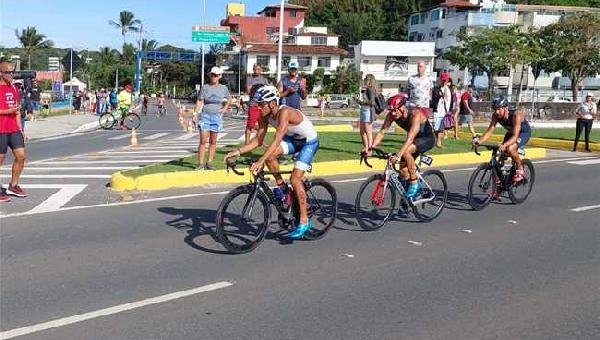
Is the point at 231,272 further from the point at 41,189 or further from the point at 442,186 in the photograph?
the point at 41,189

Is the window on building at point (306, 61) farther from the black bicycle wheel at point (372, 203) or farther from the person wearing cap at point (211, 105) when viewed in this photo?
the black bicycle wheel at point (372, 203)

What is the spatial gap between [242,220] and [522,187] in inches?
221

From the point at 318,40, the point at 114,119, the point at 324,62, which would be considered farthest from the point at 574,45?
the point at 114,119

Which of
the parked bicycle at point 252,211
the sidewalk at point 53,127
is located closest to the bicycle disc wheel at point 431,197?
the parked bicycle at point 252,211

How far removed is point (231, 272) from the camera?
624cm

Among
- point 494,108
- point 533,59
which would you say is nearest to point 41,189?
point 494,108

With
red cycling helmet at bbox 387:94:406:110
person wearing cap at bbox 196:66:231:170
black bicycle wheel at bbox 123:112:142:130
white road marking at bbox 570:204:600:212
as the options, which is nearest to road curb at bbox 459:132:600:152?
white road marking at bbox 570:204:600:212

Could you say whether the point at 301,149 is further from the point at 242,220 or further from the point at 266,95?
the point at 242,220

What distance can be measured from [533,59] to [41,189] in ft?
181

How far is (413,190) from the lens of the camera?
8.79 meters

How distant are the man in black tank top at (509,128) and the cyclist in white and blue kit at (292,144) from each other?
338 centimetres

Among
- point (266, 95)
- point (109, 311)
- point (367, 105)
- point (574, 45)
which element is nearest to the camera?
point (109, 311)

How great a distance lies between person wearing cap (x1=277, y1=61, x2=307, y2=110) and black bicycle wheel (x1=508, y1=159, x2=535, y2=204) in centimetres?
438

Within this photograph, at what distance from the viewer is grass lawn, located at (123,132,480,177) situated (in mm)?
11742
